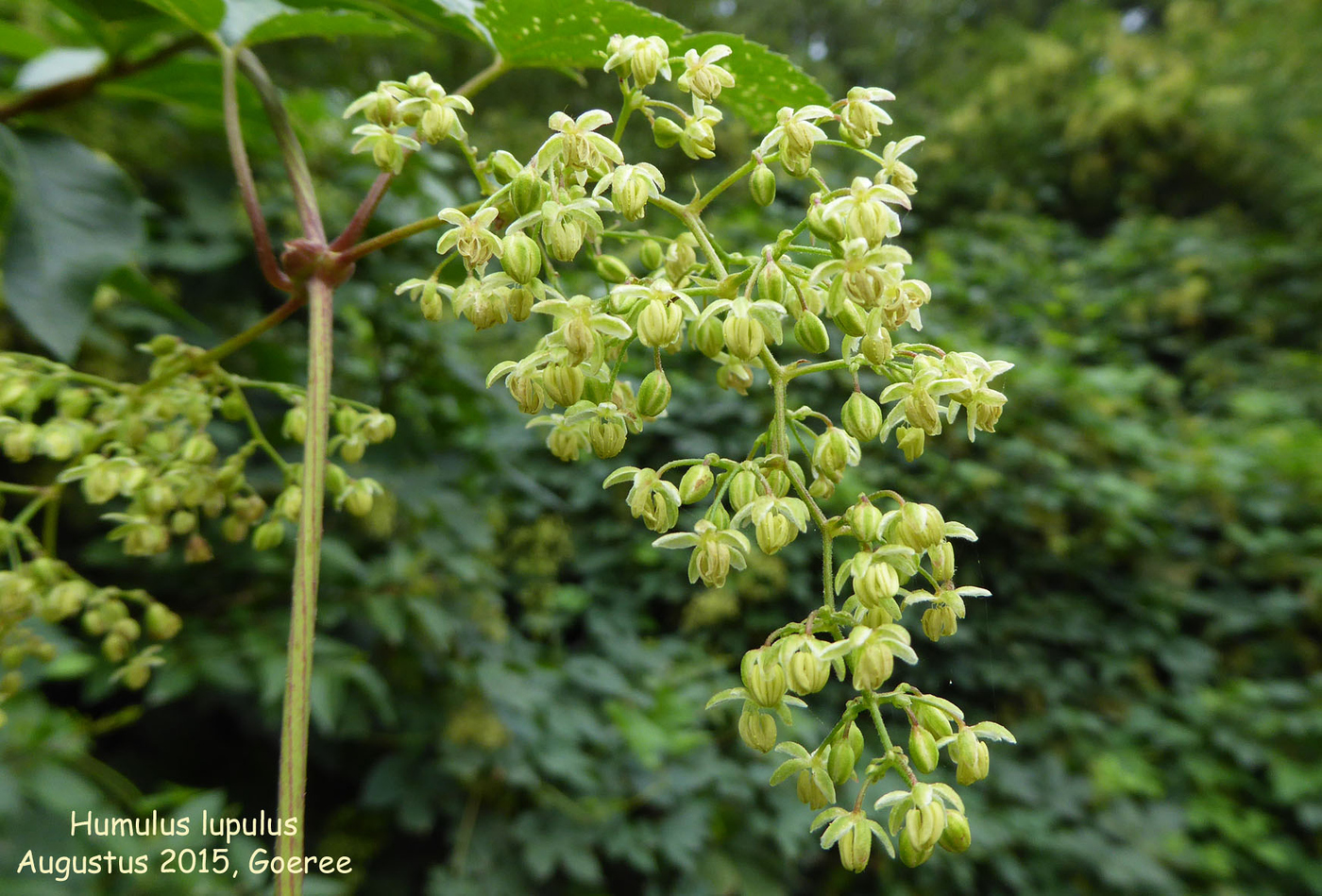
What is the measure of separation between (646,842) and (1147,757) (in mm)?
1849

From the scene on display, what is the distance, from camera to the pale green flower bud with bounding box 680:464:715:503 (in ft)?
1.49

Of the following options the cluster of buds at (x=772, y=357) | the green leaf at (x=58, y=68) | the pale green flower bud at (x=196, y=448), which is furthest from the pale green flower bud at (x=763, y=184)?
Result: the green leaf at (x=58, y=68)

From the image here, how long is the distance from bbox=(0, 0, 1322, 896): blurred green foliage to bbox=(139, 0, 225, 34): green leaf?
0.16 m

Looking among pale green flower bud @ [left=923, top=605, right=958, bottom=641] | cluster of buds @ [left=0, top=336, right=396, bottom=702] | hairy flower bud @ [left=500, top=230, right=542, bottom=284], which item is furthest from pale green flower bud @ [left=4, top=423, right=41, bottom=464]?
pale green flower bud @ [left=923, top=605, right=958, bottom=641]

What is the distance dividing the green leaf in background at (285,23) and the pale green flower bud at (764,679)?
525mm

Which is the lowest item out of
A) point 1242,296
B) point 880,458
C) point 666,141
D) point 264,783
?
point 264,783

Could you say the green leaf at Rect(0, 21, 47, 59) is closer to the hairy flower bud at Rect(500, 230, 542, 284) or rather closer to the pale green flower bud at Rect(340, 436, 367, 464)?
the pale green flower bud at Rect(340, 436, 367, 464)

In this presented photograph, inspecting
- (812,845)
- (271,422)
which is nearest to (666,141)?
(271,422)

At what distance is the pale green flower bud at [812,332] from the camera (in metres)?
0.42

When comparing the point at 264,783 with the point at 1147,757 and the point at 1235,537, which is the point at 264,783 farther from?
the point at 1235,537

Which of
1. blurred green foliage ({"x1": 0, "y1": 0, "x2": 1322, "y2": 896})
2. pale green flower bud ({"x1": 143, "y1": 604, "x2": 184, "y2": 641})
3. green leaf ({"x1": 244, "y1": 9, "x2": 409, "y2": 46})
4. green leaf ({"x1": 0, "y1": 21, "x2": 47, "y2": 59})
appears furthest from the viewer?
blurred green foliage ({"x1": 0, "y1": 0, "x2": 1322, "y2": 896})

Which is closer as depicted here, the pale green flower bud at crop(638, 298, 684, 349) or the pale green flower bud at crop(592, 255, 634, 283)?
the pale green flower bud at crop(638, 298, 684, 349)

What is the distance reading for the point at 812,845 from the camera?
2.06 m

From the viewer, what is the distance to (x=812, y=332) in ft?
1.39
